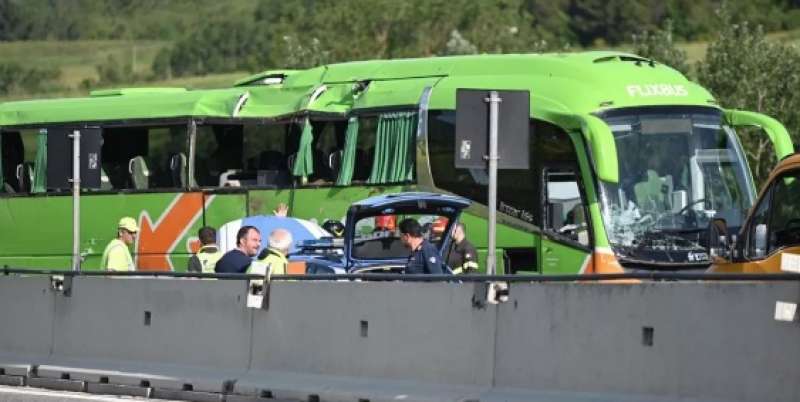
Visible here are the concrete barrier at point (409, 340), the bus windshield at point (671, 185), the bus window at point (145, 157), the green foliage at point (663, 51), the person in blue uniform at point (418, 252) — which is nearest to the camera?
the concrete barrier at point (409, 340)

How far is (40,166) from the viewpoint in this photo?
28578mm

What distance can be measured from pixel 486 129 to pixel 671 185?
240 inches

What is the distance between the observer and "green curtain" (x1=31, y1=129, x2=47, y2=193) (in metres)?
28.6

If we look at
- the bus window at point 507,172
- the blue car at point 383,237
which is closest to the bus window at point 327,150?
the bus window at point 507,172

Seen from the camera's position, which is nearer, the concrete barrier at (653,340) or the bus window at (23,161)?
the concrete barrier at (653,340)

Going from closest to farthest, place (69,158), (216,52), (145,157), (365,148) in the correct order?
(69,158) < (365,148) < (145,157) < (216,52)

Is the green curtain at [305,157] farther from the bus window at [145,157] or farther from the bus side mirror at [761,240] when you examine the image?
the bus side mirror at [761,240]

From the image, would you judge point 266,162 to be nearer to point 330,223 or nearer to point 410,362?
point 330,223

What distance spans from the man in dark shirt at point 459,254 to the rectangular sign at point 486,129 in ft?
8.94

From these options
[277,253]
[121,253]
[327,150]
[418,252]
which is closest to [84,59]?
[327,150]

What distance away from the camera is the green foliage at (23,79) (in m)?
95.4

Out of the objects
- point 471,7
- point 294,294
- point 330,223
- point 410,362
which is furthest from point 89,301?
point 471,7

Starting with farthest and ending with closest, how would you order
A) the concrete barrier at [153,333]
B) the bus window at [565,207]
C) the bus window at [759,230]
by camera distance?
the bus window at [565,207], the concrete barrier at [153,333], the bus window at [759,230]

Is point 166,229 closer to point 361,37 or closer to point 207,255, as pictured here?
point 207,255
